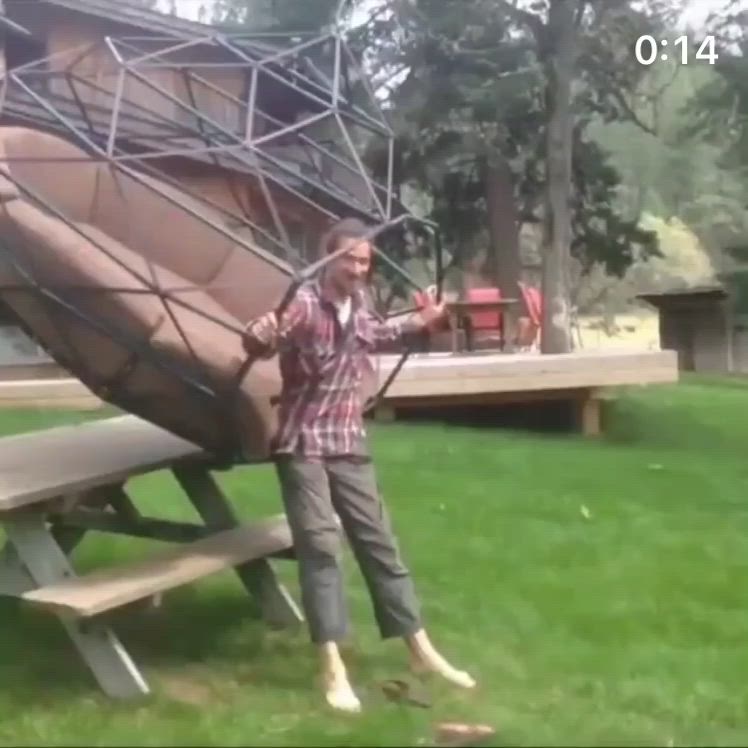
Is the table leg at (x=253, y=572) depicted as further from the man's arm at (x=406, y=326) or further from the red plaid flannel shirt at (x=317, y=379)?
the man's arm at (x=406, y=326)

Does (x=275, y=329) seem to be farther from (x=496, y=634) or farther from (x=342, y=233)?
(x=496, y=634)

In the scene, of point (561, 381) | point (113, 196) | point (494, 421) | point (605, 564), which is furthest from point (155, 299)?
point (494, 421)

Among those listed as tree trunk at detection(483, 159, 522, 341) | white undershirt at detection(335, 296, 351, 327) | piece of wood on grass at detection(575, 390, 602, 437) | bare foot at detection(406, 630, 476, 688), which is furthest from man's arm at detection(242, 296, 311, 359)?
tree trunk at detection(483, 159, 522, 341)

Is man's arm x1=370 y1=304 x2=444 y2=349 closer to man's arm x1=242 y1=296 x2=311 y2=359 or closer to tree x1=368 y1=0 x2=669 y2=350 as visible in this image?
man's arm x1=242 y1=296 x2=311 y2=359

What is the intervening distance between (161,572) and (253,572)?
804 millimetres

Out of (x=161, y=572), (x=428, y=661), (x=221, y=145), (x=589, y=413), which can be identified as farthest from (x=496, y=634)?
(x=589, y=413)

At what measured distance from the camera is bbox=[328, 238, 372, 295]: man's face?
160 inches

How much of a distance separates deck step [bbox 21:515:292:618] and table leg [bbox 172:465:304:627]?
0.42 ft

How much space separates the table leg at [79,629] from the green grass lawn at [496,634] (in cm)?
7

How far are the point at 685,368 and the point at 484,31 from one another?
6038mm

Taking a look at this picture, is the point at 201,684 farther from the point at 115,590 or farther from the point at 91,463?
the point at 91,463

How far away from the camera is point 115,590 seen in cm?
399

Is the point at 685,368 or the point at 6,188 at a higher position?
the point at 6,188

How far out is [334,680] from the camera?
13.2 feet
